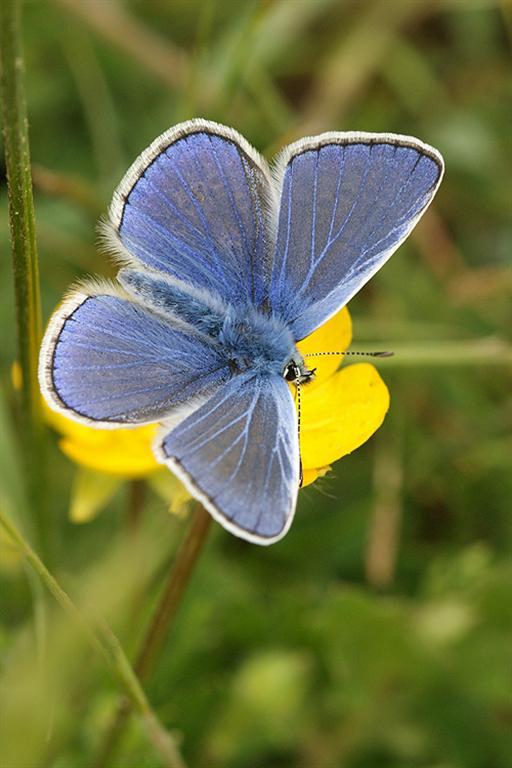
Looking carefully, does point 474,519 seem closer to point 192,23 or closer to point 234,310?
point 234,310

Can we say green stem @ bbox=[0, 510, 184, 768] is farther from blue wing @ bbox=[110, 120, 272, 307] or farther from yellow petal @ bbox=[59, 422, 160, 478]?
blue wing @ bbox=[110, 120, 272, 307]

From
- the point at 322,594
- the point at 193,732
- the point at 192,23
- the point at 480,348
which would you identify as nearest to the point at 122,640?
the point at 193,732

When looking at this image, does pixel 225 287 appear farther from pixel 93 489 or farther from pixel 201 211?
pixel 93 489

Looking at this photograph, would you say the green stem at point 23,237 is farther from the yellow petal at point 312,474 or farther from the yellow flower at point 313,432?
the yellow petal at point 312,474

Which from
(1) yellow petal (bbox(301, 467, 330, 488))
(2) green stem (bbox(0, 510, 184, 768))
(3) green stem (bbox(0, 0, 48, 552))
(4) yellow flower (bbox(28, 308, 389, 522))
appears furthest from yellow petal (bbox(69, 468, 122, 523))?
(1) yellow petal (bbox(301, 467, 330, 488))

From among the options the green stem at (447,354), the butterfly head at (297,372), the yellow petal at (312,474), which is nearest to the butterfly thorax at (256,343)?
the butterfly head at (297,372)

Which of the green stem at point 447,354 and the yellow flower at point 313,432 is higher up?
the yellow flower at point 313,432

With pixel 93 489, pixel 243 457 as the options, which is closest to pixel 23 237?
pixel 243 457
